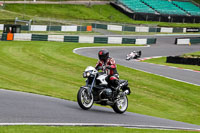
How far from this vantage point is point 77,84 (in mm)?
19172

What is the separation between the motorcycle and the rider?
0.16 metres

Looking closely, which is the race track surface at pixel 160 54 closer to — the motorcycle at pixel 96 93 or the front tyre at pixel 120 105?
the front tyre at pixel 120 105

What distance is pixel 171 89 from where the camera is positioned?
1977 cm

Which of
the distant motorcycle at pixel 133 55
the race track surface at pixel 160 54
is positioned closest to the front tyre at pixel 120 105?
the race track surface at pixel 160 54

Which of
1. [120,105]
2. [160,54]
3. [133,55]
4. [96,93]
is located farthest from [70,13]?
[96,93]

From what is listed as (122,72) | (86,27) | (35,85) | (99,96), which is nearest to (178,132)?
(99,96)

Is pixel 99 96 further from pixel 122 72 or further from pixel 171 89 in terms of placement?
pixel 122 72

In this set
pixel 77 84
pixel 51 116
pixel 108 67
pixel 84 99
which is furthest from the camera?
pixel 77 84

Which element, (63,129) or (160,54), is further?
(160,54)

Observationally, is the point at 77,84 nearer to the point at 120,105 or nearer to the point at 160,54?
the point at 120,105

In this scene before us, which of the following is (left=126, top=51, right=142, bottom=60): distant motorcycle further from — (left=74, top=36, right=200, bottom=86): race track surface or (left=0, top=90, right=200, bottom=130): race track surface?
(left=0, top=90, right=200, bottom=130): race track surface

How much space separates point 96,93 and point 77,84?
7636 millimetres

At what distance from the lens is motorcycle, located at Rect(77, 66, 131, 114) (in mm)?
11266

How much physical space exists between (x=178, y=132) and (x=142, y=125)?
0.94m
